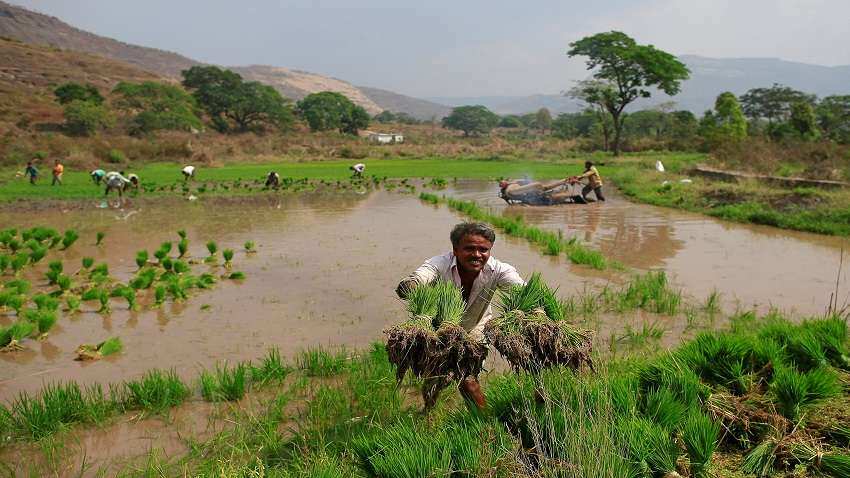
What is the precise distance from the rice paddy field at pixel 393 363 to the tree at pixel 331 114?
52.3m

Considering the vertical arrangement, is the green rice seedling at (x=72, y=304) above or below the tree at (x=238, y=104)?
below

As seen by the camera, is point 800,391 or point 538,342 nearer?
point 538,342

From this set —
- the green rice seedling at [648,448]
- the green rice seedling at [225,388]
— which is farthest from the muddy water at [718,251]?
the green rice seedling at [225,388]

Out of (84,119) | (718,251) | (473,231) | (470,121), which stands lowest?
(718,251)

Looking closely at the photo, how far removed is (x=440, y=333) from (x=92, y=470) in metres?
2.45

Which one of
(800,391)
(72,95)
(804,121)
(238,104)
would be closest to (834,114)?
(804,121)

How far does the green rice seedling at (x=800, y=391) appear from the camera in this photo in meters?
3.16

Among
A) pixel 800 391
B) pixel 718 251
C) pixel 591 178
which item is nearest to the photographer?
pixel 800 391

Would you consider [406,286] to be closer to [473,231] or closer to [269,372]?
[473,231]

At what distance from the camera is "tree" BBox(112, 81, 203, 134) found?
41.8 m

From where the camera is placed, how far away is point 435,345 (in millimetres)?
2697

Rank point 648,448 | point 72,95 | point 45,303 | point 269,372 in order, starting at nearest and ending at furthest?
point 648,448 < point 269,372 < point 45,303 < point 72,95

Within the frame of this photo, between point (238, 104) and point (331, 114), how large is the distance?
11.4m

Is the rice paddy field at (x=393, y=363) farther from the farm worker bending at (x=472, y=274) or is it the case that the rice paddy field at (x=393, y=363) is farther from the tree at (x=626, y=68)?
the tree at (x=626, y=68)
